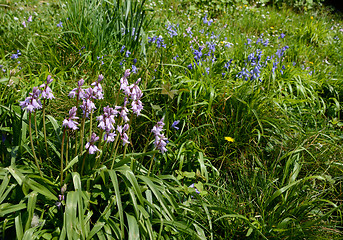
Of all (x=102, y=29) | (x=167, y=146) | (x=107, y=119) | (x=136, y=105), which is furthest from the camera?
(x=102, y=29)

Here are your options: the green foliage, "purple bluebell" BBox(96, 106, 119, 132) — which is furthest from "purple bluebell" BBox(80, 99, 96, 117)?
the green foliage

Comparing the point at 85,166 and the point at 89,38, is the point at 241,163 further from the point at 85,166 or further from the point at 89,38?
the point at 89,38

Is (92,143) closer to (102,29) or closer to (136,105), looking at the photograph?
(136,105)

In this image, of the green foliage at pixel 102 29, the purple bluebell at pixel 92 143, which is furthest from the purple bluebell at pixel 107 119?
the green foliage at pixel 102 29

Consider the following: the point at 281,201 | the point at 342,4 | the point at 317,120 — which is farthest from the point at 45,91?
the point at 342,4

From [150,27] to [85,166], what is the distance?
310 cm

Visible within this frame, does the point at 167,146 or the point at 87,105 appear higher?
the point at 87,105

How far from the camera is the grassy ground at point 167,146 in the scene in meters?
1.82

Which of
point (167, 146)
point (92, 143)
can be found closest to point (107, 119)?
point (92, 143)

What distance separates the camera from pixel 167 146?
2.52 metres

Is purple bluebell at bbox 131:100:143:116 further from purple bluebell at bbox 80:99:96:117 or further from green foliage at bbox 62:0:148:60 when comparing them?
green foliage at bbox 62:0:148:60

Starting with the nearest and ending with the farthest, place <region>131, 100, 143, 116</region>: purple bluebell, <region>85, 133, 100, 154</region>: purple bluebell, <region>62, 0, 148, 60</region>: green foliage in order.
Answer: <region>85, 133, 100, 154</region>: purple bluebell, <region>131, 100, 143, 116</region>: purple bluebell, <region>62, 0, 148, 60</region>: green foliage

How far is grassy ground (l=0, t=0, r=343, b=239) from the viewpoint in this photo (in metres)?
1.82

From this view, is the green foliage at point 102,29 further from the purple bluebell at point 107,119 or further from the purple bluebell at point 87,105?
the purple bluebell at point 107,119
